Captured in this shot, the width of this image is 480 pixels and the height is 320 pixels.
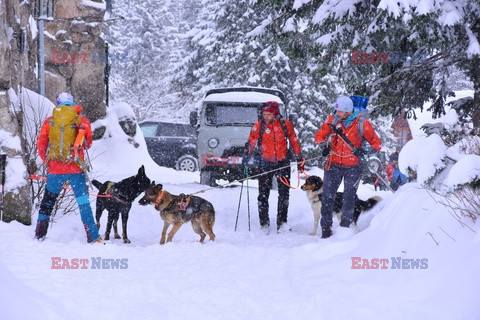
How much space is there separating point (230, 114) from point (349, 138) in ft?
16.9

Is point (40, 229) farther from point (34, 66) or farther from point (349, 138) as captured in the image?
point (34, 66)

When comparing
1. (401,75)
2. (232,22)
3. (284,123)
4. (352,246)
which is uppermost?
(232,22)

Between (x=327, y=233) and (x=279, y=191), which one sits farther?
(x=279, y=191)

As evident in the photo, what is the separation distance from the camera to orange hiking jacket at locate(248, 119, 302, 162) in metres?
7.44

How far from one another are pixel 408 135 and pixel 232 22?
1638cm

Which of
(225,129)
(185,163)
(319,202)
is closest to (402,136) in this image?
(185,163)

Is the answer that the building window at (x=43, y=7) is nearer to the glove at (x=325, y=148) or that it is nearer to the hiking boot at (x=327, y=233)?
the glove at (x=325, y=148)

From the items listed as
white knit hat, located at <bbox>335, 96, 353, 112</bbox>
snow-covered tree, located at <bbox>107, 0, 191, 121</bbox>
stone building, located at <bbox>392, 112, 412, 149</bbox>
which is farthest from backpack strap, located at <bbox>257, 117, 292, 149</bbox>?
snow-covered tree, located at <bbox>107, 0, 191, 121</bbox>

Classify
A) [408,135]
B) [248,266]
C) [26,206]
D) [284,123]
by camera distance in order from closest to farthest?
[248,266] < [26,206] < [284,123] < [408,135]

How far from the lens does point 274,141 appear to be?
24.7 ft

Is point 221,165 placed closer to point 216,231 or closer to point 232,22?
point 216,231

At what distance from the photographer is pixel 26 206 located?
20.8ft

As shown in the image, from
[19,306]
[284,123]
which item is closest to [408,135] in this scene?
[284,123]

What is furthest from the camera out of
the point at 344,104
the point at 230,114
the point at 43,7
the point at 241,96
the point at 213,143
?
the point at 241,96
